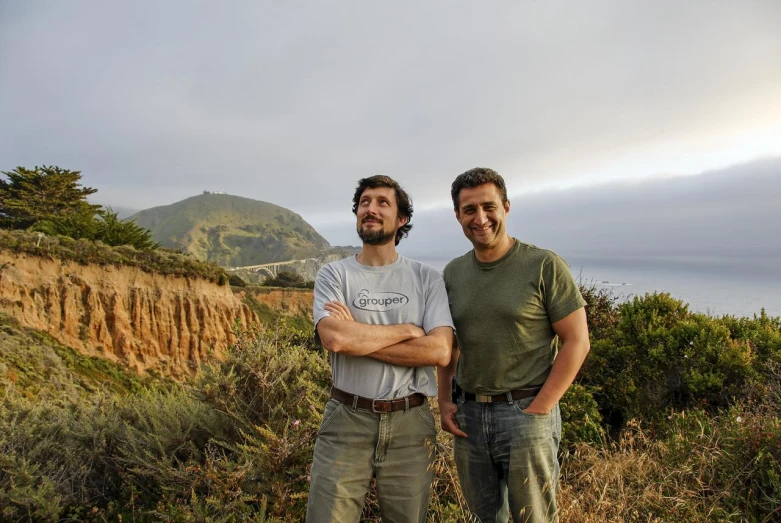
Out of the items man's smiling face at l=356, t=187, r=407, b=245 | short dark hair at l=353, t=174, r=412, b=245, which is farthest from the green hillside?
man's smiling face at l=356, t=187, r=407, b=245

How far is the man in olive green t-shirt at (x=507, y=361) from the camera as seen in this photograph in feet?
8.35

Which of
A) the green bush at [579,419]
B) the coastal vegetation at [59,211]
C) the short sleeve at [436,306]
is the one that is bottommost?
the green bush at [579,419]

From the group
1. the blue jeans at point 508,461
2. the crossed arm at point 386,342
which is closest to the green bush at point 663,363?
the blue jeans at point 508,461

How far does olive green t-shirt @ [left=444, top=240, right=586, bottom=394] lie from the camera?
8.76 ft

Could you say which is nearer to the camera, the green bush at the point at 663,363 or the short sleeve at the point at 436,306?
the short sleeve at the point at 436,306

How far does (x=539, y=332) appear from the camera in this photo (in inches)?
107

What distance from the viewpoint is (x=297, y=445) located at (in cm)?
369

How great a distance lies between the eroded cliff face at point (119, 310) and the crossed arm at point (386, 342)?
14080mm

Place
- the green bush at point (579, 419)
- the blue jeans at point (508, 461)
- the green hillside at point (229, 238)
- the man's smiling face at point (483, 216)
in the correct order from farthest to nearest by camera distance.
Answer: the green hillside at point (229, 238) < the green bush at point (579, 419) < the man's smiling face at point (483, 216) < the blue jeans at point (508, 461)

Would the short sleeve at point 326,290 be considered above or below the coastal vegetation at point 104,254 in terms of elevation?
below

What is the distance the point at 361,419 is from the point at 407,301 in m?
0.82

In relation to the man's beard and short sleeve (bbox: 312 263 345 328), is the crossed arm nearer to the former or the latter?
short sleeve (bbox: 312 263 345 328)

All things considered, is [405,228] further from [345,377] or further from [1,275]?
[1,275]

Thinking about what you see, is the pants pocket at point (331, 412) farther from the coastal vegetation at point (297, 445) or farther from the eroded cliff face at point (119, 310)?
the eroded cliff face at point (119, 310)
